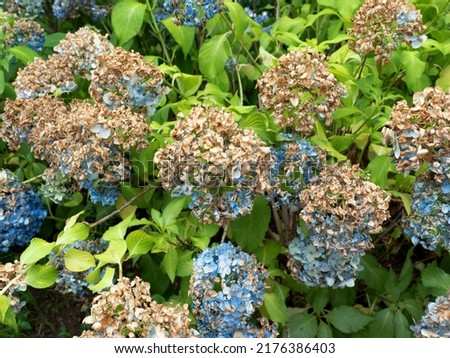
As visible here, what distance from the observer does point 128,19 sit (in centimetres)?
261

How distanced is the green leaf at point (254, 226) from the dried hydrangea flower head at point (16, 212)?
2.57 feet

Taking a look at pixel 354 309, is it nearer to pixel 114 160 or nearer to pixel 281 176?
pixel 281 176

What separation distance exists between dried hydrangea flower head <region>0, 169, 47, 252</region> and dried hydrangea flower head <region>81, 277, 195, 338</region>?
824mm

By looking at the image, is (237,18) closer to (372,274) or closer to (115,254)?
(115,254)

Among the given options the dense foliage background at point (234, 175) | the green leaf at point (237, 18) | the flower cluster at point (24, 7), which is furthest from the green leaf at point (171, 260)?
the flower cluster at point (24, 7)

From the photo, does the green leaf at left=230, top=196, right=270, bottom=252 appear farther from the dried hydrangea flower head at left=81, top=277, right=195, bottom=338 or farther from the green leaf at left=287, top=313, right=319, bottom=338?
the dried hydrangea flower head at left=81, top=277, right=195, bottom=338

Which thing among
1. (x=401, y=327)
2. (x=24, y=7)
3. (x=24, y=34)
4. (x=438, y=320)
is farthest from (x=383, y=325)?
(x=24, y=7)

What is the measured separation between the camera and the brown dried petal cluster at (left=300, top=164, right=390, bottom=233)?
191 centimetres

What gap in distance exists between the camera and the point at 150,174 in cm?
239

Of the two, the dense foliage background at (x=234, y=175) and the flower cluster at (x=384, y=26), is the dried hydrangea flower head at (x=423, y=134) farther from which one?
the flower cluster at (x=384, y=26)

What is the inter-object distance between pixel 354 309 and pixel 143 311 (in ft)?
3.38

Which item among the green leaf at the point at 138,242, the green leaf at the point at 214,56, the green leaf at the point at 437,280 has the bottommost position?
the green leaf at the point at 437,280

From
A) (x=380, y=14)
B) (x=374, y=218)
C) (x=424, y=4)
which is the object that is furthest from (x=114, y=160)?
(x=424, y=4)

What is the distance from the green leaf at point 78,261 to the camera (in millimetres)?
2074
